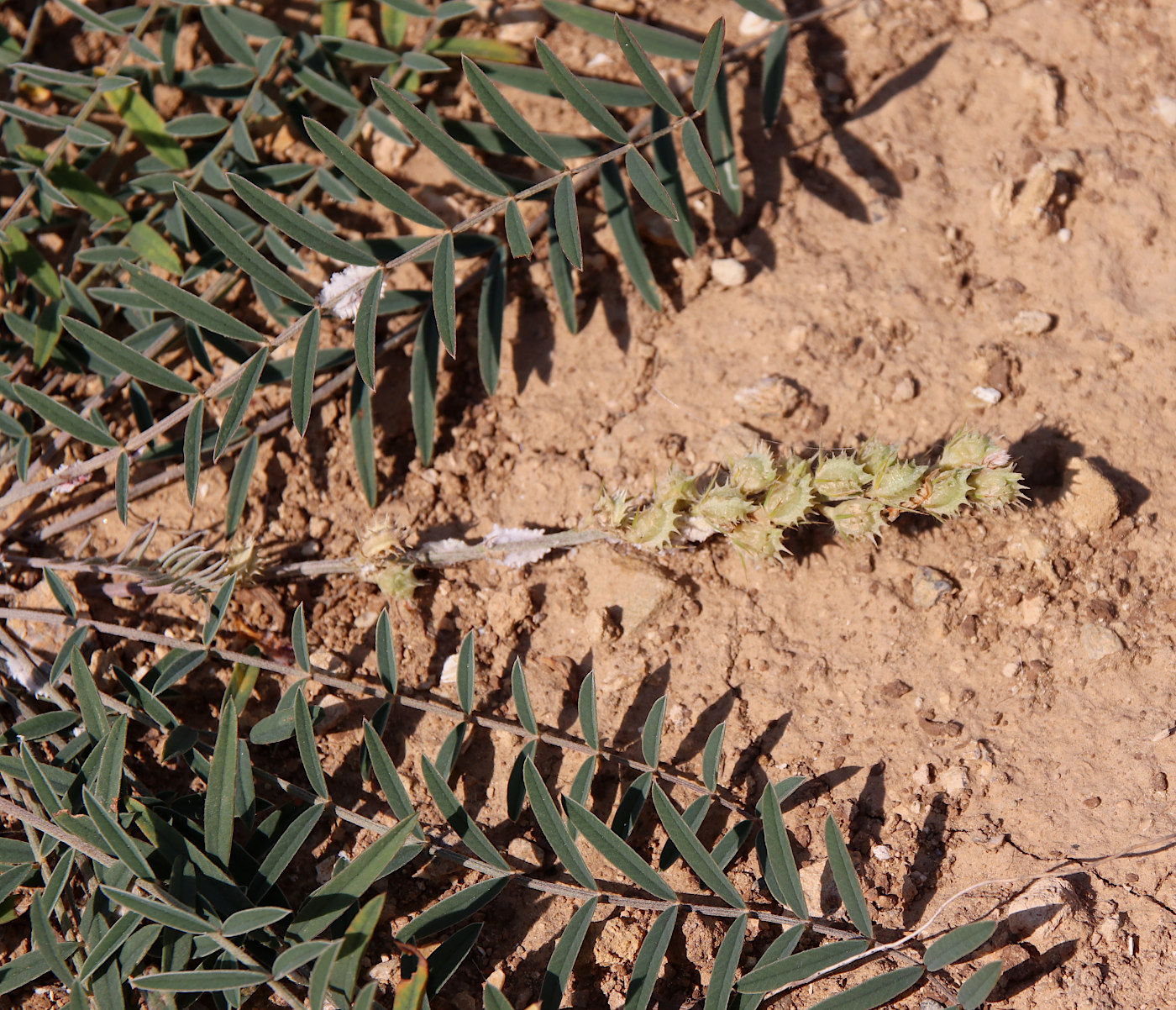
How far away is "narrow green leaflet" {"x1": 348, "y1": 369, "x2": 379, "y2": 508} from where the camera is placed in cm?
260

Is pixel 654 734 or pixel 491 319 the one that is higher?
pixel 491 319

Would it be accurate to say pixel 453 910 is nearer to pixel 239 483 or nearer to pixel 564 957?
pixel 564 957

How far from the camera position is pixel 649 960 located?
199 cm

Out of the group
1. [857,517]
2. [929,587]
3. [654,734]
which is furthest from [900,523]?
[654,734]

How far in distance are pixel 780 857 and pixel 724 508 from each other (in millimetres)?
822

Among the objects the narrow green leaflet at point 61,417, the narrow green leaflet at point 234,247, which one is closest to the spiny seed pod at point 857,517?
the narrow green leaflet at point 234,247

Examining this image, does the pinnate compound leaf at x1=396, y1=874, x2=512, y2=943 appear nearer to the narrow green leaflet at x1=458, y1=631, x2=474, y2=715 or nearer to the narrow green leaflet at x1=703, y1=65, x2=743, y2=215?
the narrow green leaflet at x1=458, y1=631, x2=474, y2=715

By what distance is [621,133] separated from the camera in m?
2.37

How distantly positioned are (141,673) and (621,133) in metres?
2.00

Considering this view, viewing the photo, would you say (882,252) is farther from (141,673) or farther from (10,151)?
(10,151)

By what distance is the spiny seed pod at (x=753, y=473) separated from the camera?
2.27 metres

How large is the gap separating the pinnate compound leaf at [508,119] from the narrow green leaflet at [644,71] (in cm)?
31

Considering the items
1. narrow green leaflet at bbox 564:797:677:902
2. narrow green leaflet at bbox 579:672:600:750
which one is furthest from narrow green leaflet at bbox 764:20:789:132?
narrow green leaflet at bbox 564:797:677:902

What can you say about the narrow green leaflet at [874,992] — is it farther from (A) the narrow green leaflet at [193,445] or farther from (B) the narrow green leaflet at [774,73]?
(B) the narrow green leaflet at [774,73]
